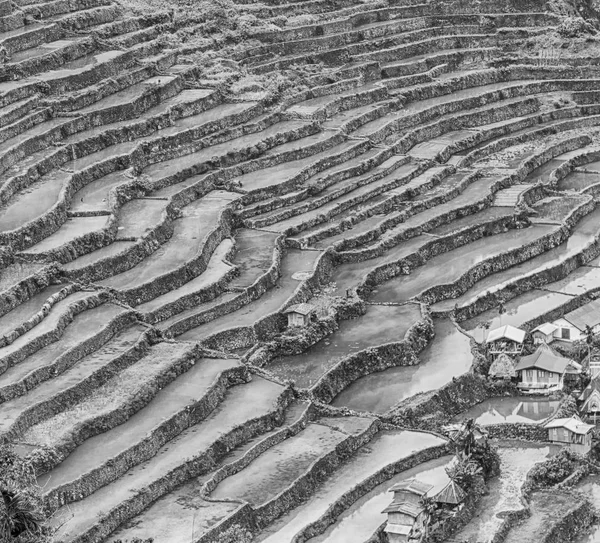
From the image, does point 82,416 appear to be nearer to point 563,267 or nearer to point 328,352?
point 328,352

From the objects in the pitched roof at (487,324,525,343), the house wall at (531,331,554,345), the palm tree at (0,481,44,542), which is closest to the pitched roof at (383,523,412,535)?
the palm tree at (0,481,44,542)

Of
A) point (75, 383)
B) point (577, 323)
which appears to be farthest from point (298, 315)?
point (577, 323)

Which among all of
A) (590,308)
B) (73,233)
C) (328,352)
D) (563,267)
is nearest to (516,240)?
(563,267)

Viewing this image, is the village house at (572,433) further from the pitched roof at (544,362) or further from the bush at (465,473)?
the bush at (465,473)

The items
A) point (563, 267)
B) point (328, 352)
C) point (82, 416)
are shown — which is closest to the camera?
point (82, 416)

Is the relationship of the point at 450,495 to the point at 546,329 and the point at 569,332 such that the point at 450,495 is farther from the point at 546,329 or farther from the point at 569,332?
the point at 569,332

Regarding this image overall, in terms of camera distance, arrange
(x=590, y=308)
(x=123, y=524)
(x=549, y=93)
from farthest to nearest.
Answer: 1. (x=549, y=93)
2. (x=590, y=308)
3. (x=123, y=524)

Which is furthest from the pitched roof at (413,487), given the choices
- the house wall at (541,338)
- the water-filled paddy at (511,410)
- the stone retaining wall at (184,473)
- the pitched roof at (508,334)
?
the house wall at (541,338)

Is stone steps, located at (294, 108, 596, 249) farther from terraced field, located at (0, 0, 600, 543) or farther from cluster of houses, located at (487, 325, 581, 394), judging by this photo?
cluster of houses, located at (487, 325, 581, 394)
